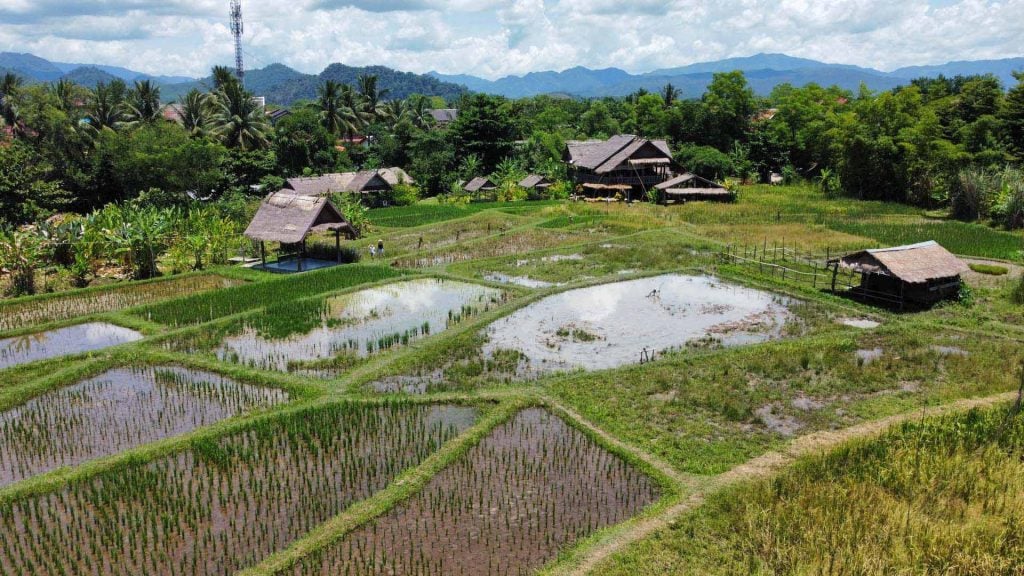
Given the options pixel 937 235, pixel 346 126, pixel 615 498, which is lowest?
pixel 615 498

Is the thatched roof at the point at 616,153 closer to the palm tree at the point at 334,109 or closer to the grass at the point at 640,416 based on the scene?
the palm tree at the point at 334,109

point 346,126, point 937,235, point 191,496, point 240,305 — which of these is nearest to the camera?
point 191,496

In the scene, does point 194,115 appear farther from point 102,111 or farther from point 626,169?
point 626,169

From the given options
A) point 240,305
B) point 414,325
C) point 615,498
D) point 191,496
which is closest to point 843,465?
point 615,498

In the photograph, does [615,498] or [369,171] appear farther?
[369,171]

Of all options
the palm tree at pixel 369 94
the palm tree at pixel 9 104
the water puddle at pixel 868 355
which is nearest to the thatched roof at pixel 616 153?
the palm tree at pixel 369 94

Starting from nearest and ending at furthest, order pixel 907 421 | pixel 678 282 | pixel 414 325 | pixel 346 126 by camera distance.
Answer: pixel 907 421
pixel 414 325
pixel 678 282
pixel 346 126

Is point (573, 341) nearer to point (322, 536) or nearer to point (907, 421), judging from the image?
point (907, 421)

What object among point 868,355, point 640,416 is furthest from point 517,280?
point 868,355
